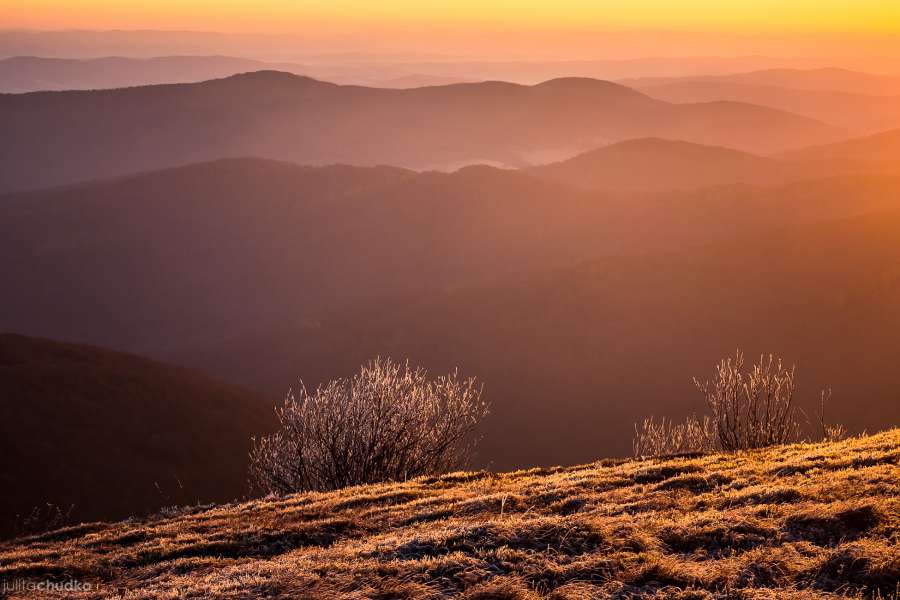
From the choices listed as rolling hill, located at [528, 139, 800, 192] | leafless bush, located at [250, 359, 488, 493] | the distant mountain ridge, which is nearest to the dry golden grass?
leafless bush, located at [250, 359, 488, 493]

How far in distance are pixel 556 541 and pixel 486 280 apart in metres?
79.2

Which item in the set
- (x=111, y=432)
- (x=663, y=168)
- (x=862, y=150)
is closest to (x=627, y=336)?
(x=111, y=432)

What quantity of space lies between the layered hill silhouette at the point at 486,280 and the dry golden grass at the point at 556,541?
39691 millimetres

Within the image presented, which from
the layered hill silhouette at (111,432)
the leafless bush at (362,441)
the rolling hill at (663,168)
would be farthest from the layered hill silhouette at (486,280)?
the rolling hill at (663,168)

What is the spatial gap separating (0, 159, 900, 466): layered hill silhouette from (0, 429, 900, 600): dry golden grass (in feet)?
130

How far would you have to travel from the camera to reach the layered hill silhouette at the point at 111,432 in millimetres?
37094

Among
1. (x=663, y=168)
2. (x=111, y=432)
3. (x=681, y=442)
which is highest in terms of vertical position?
(x=663, y=168)

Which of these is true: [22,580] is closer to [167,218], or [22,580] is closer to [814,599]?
[814,599]

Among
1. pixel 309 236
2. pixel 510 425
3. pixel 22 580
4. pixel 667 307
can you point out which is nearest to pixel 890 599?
pixel 22 580

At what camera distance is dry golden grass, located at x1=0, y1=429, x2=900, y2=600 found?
890 cm

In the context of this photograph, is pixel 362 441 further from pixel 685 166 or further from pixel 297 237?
pixel 685 166

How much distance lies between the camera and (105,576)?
38.3 ft

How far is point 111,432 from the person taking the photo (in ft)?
144

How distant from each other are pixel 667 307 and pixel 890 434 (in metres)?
57.4
